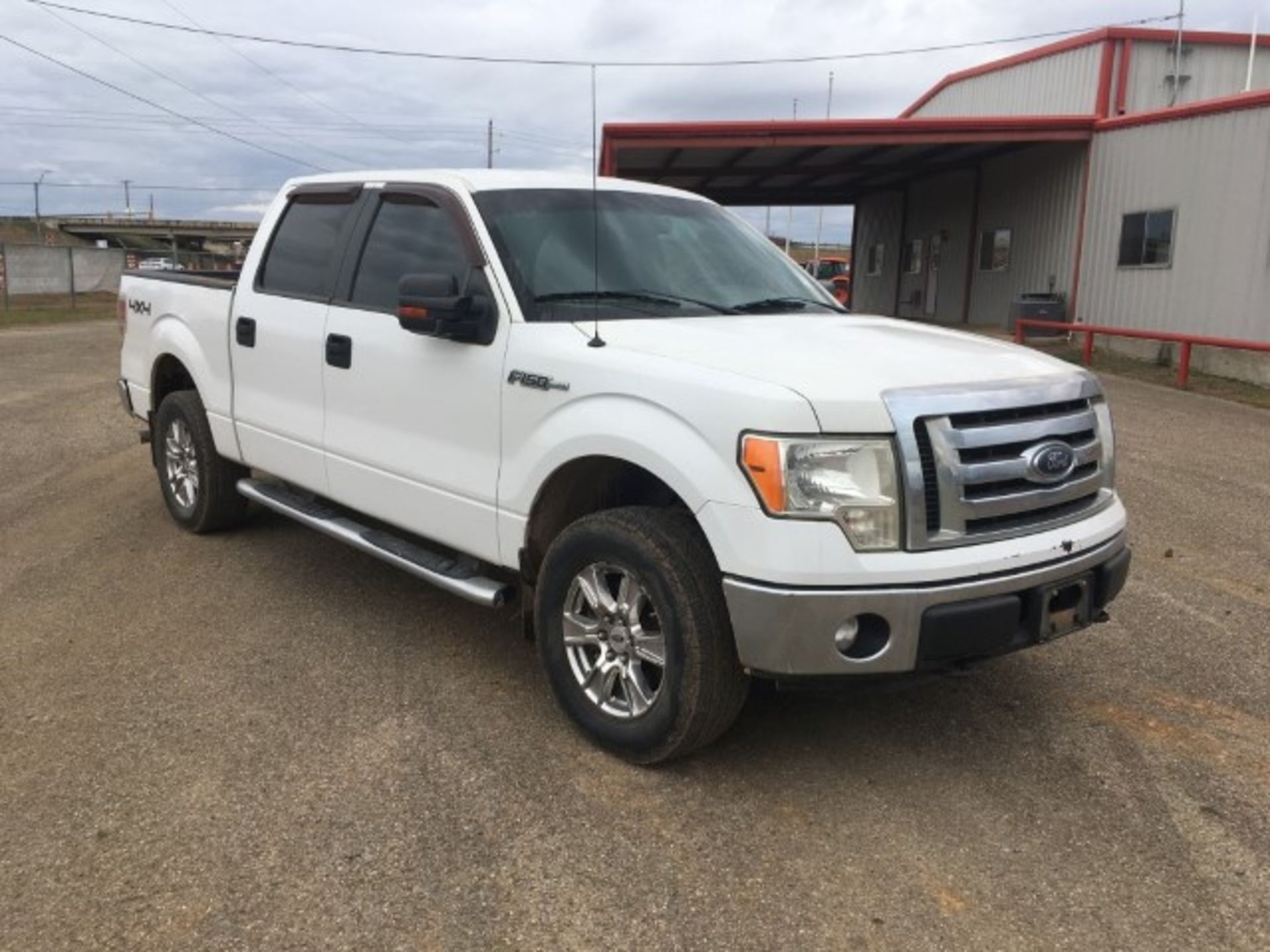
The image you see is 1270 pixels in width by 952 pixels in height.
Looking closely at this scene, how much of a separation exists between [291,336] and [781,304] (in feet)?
7.51

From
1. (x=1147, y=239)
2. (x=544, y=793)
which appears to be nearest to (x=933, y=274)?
(x=1147, y=239)

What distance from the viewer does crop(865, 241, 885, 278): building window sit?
30.7 m

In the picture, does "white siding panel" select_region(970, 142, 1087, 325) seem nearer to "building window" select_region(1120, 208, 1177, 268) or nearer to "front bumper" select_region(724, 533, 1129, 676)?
"building window" select_region(1120, 208, 1177, 268)

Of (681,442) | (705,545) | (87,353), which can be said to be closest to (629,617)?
(705,545)

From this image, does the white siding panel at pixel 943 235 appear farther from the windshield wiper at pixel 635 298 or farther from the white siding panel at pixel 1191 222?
the windshield wiper at pixel 635 298

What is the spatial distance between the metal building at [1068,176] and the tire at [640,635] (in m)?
12.9

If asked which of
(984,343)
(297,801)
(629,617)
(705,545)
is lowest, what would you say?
(297,801)

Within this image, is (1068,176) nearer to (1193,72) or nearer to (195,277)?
(1193,72)

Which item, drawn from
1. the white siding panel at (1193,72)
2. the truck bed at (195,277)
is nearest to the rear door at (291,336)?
the truck bed at (195,277)

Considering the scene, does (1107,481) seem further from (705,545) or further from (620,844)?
(620,844)

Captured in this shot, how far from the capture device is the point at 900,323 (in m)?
4.60

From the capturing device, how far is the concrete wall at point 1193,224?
15.1 meters

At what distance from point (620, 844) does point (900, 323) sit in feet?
8.21

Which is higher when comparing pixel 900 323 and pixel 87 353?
pixel 900 323
